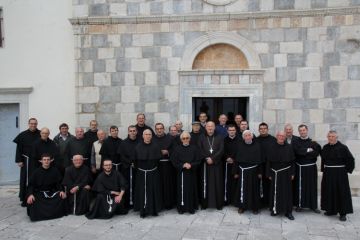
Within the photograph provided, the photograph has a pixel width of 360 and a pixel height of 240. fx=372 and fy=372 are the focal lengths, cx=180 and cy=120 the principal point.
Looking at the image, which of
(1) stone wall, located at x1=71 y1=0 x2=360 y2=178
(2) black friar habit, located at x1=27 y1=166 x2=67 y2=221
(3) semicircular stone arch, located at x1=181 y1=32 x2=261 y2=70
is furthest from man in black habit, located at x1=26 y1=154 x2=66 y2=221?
(3) semicircular stone arch, located at x1=181 y1=32 x2=261 y2=70

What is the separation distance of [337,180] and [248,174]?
146 centimetres

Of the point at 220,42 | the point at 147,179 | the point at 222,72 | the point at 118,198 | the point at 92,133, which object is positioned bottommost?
the point at 118,198

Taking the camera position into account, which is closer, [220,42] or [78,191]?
[78,191]

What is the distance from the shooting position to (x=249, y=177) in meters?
6.43

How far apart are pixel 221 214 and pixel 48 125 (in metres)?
4.57

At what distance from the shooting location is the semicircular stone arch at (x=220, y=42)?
25.1ft

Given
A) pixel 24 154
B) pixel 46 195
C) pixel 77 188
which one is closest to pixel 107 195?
pixel 77 188

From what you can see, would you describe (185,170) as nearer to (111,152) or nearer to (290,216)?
(111,152)

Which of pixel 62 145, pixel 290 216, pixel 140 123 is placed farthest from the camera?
pixel 140 123

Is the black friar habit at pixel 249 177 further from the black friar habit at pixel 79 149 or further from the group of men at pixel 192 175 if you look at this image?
the black friar habit at pixel 79 149

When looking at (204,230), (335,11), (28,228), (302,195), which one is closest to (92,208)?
(28,228)

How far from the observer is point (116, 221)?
20.1ft

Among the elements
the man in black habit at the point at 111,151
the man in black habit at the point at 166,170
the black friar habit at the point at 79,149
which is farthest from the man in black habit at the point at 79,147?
the man in black habit at the point at 166,170

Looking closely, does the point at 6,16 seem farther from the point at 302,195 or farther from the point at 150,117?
the point at 302,195
